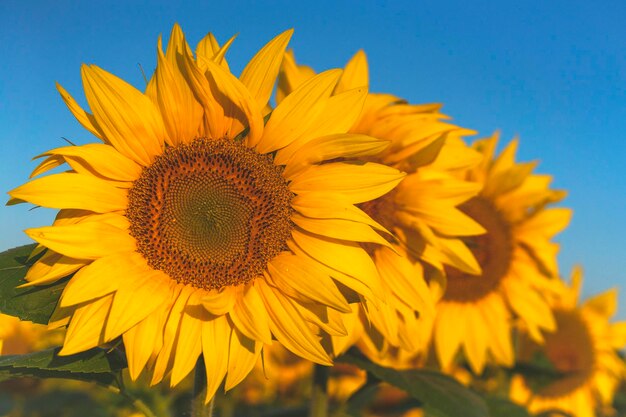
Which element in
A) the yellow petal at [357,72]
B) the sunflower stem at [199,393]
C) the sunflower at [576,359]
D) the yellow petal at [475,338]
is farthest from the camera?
the sunflower at [576,359]

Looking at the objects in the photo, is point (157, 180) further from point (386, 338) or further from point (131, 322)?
point (386, 338)

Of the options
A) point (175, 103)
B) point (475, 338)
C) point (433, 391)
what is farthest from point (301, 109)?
point (475, 338)

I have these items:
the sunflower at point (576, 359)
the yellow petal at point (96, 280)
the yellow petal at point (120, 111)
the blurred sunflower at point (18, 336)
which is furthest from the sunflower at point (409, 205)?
the sunflower at point (576, 359)

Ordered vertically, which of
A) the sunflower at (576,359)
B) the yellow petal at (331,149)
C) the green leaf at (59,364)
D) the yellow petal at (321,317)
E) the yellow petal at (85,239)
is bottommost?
the sunflower at (576,359)

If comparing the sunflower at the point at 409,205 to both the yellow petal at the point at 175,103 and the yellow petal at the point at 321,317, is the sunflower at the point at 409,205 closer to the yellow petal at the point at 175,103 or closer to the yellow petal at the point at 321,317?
the yellow petal at the point at 321,317

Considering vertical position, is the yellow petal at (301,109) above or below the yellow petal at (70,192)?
above

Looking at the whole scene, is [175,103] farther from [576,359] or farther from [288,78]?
[576,359]

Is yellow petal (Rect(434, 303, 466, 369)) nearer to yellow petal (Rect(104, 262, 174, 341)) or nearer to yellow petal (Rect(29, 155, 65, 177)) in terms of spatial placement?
yellow petal (Rect(104, 262, 174, 341))

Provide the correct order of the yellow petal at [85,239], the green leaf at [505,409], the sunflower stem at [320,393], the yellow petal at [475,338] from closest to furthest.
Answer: the yellow petal at [85,239] < the sunflower stem at [320,393] < the green leaf at [505,409] < the yellow petal at [475,338]

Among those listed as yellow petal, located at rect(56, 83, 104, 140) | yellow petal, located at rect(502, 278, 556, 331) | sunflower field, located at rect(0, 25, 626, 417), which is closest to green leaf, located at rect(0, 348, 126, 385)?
sunflower field, located at rect(0, 25, 626, 417)
